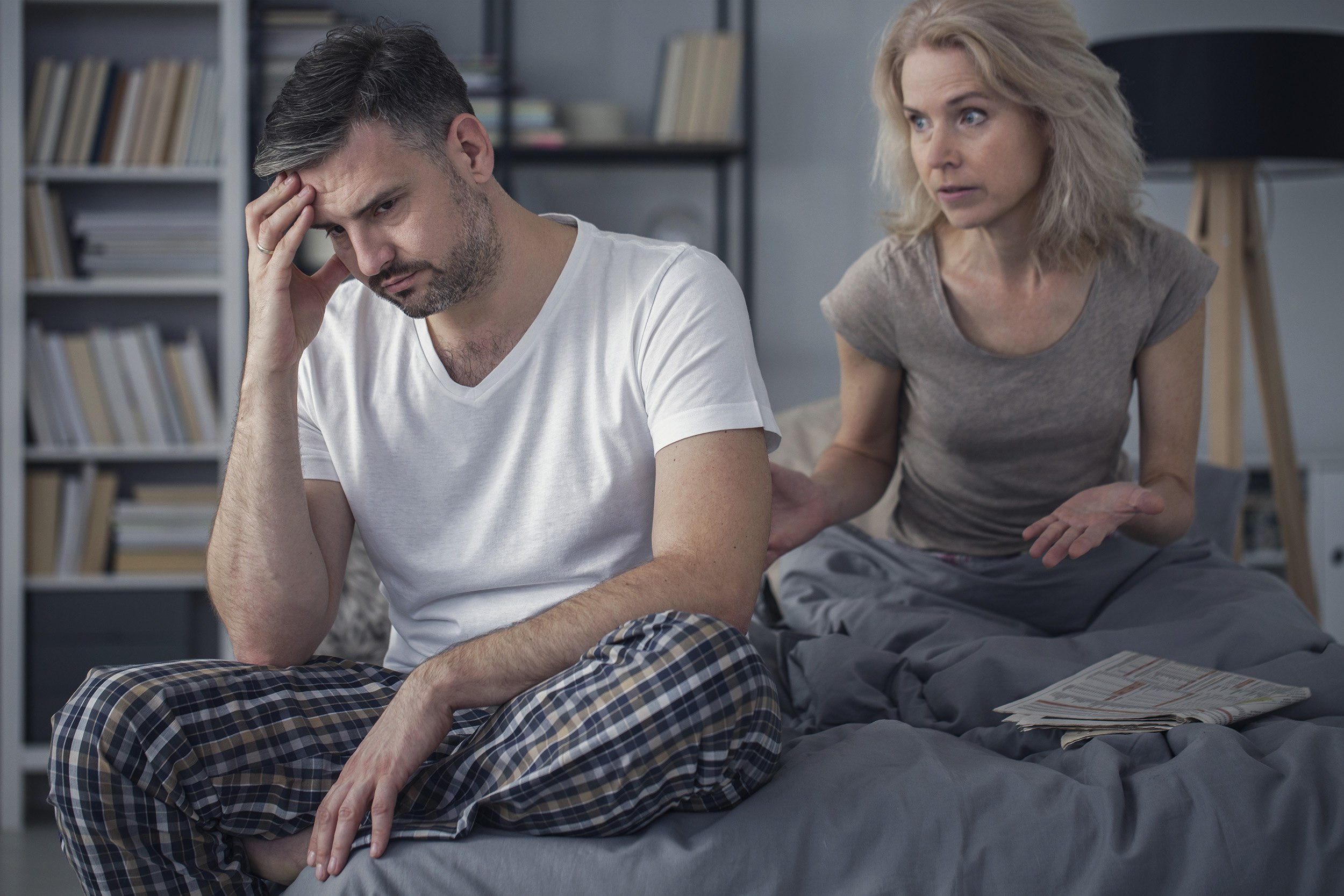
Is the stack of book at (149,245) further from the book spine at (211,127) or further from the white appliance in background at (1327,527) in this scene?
the white appliance in background at (1327,527)

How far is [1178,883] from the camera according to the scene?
977mm

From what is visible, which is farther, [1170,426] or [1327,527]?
[1327,527]

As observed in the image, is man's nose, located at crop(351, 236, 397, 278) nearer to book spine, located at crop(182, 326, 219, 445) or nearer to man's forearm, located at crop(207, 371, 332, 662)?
man's forearm, located at crop(207, 371, 332, 662)

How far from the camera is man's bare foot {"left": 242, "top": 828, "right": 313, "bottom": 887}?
1.06m

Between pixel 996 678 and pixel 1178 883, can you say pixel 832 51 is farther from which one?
pixel 1178 883

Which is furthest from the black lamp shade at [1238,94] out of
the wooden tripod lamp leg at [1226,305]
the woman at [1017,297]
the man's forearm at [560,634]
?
the man's forearm at [560,634]

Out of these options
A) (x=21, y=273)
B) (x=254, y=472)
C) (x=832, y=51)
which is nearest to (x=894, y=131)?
(x=254, y=472)

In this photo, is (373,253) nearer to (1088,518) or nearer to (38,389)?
(1088,518)

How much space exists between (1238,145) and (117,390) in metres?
2.44

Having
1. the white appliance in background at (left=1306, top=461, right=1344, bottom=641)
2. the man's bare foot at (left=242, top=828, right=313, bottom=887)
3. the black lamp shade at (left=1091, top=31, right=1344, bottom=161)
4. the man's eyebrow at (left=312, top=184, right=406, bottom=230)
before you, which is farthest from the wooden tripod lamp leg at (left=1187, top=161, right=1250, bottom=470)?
the man's bare foot at (left=242, top=828, right=313, bottom=887)

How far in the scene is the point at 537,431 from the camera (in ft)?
4.20

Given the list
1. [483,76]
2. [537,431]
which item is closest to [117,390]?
[483,76]

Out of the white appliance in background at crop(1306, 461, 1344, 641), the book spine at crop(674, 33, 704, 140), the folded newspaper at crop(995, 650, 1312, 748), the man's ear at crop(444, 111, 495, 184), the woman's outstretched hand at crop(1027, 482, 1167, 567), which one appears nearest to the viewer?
the folded newspaper at crop(995, 650, 1312, 748)

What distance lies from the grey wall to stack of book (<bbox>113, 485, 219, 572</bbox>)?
3.85ft
